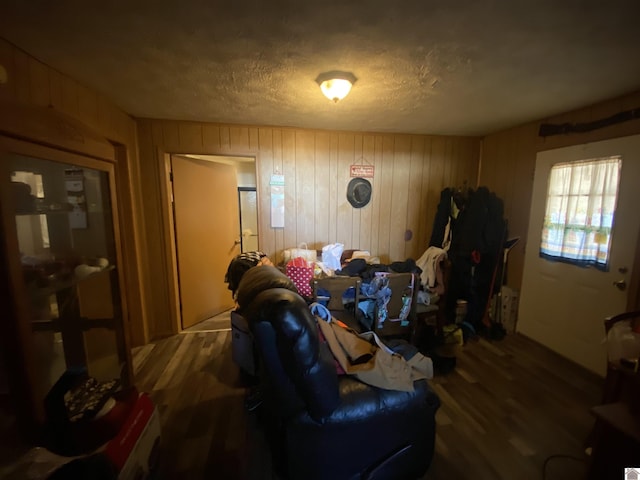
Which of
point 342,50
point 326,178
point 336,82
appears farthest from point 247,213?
point 342,50

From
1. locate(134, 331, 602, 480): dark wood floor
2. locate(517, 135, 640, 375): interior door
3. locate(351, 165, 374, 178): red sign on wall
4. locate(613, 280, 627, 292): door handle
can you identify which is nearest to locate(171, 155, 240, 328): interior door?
locate(134, 331, 602, 480): dark wood floor

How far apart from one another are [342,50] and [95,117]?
1923mm

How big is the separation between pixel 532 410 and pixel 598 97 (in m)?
2.39

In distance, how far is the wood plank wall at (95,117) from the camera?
1.46 metres

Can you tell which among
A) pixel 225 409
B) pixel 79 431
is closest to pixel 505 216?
pixel 225 409

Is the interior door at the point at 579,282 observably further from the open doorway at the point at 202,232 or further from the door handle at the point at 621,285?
the open doorway at the point at 202,232

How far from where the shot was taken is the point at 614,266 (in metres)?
2.16

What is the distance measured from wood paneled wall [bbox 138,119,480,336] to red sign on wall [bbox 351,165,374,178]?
6cm

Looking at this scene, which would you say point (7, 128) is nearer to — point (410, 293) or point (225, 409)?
point (225, 409)

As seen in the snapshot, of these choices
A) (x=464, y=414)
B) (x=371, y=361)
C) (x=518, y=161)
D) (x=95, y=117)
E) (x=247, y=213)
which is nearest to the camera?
(x=371, y=361)

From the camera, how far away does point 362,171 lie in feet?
10.7

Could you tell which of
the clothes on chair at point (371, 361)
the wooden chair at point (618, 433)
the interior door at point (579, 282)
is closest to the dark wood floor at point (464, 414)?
the interior door at point (579, 282)

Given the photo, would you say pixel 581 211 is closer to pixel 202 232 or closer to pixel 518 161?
pixel 518 161

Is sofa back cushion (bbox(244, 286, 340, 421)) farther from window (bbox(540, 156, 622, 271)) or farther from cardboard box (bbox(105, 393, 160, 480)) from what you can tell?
window (bbox(540, 156, 622, 271))
